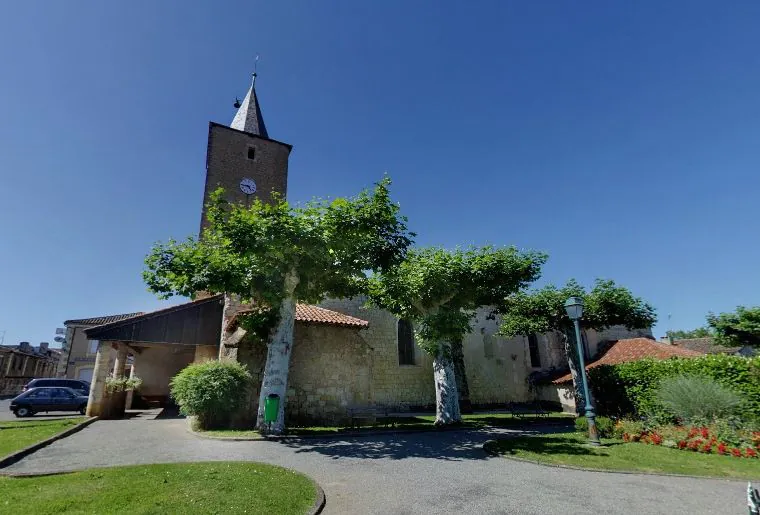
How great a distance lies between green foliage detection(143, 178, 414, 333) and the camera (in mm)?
11320

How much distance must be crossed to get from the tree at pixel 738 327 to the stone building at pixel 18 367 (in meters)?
58.5

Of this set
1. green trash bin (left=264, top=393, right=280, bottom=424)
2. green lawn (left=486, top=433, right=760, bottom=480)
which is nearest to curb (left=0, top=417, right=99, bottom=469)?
green trash bin (left=264, top=393, right=280, bottom=424)

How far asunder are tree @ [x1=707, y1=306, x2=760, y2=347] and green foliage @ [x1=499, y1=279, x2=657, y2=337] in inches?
207

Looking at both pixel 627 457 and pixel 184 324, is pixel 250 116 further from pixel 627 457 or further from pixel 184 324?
pixel 627 457

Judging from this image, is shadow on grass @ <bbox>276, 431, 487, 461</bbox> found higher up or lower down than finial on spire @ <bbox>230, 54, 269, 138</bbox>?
lower down

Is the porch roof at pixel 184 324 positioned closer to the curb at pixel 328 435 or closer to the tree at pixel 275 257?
the tree at pixel 275 257

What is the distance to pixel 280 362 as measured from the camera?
1194cm

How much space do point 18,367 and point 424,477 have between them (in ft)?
184

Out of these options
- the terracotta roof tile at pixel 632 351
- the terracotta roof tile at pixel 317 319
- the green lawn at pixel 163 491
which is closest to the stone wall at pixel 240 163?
the terracotta roof tile at pixel 317 319

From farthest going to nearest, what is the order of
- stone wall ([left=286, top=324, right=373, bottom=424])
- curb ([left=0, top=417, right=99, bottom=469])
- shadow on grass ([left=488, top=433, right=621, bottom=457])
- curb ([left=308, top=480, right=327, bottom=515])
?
stone wall ([left=286, top=324, right=373, bottom=424]), shadow on grass ([left=488, top=433, right=621, bottom=457]), curb ([left=0, top=417, right=99, bottom=469]), curb ([left=308, top=480, right=327, bottom=515])

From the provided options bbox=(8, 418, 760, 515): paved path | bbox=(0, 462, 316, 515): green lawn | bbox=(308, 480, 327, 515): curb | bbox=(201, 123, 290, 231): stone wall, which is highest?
bbox=(201, 123, 290, 231): stone wall

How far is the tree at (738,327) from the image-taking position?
19000 mm

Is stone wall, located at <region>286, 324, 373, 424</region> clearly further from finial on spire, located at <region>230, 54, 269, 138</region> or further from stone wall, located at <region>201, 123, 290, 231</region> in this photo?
finial on spire, located at <region>230, 54, 269, 138</region>

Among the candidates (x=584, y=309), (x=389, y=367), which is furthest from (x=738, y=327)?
(x=389, y=367)
